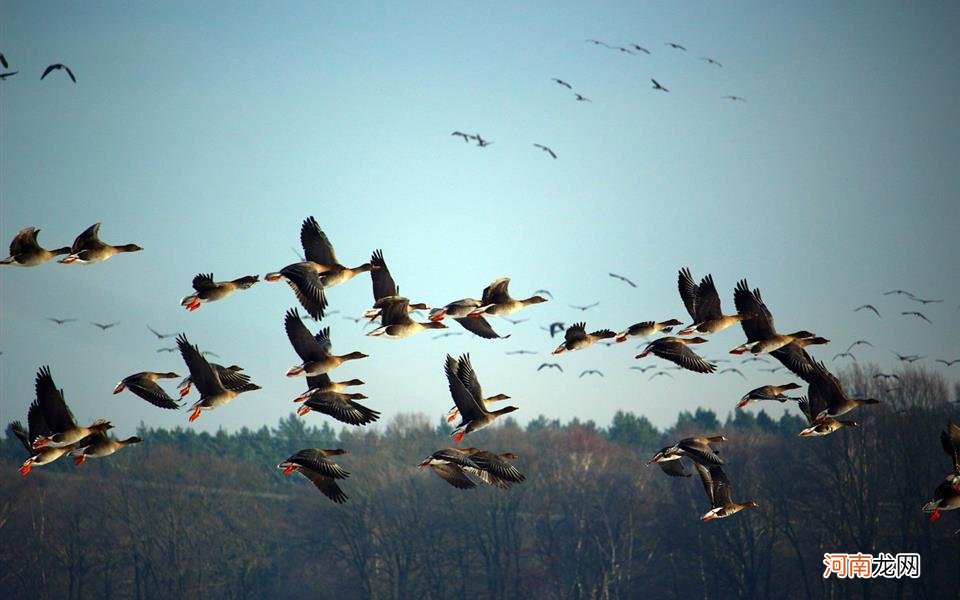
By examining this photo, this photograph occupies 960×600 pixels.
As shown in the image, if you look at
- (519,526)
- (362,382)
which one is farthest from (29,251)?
(519,526)

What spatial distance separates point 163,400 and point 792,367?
42.3ft

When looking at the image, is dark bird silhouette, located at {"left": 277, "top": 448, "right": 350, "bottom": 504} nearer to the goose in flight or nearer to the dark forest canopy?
the goose in flight

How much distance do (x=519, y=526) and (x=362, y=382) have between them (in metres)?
69.1

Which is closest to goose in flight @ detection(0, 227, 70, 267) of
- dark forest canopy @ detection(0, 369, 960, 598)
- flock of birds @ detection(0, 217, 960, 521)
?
flock of birds @ detection(0, 217, 960, 521)

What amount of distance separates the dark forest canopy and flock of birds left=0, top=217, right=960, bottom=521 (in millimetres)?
51507

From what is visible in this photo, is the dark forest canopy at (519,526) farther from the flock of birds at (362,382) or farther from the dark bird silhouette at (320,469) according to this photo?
the dark bird silhouette at (320,469)

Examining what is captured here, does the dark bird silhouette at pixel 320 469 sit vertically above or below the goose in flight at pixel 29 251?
below

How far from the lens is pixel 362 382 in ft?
84.2

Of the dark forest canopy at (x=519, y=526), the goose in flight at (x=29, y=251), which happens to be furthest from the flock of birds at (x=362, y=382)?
the dark forest canopy at (x=519, y=526)

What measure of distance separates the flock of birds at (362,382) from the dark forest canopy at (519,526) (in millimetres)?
51507

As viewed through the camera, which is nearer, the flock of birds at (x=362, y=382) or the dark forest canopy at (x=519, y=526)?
the flock of birds at (x=362, y=382)

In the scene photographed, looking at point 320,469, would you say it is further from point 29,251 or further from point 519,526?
point 519,526

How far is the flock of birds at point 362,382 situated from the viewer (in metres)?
22.9

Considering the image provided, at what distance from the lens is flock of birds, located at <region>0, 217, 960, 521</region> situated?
901 inches
